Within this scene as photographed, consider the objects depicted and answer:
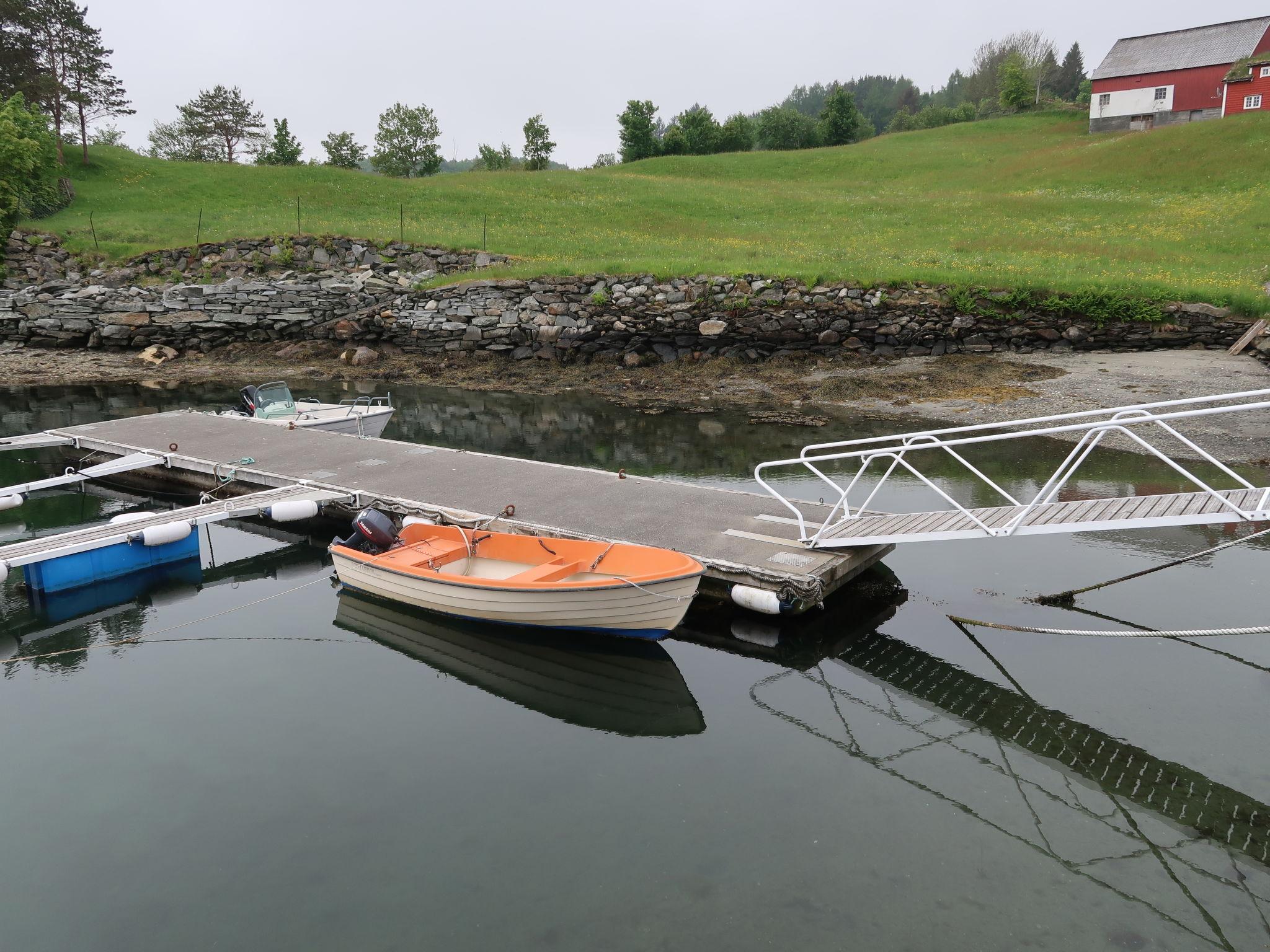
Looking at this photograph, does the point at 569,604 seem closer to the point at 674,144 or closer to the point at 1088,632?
the point at 1088,632

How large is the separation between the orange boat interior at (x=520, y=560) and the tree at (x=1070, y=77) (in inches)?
4625

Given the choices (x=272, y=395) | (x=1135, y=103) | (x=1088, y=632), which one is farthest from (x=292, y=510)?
(x=1135, y=103)

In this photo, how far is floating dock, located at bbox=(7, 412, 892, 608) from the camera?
1077 centimetres

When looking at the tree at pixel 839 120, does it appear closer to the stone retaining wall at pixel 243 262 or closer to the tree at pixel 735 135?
the tree at pixel 735 135

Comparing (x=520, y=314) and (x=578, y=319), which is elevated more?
(x=520, y=314)

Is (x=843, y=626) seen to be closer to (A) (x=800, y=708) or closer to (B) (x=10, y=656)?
(A) (x=800, y=708)

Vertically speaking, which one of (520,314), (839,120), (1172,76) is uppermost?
(839,120)

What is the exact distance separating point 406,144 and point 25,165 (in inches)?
1535

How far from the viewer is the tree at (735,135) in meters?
80.1

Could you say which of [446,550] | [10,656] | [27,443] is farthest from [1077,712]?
[27,443]

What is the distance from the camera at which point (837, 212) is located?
43.8m

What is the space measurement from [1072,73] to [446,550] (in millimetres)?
123950

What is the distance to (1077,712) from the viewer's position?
865 cm

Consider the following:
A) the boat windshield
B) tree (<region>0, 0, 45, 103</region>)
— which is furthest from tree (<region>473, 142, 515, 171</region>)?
the boat windshield
